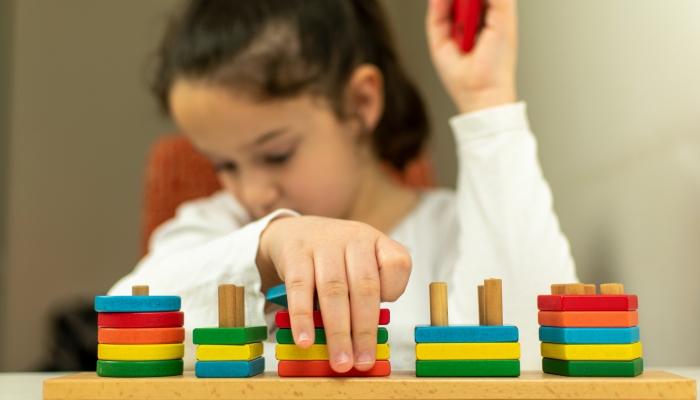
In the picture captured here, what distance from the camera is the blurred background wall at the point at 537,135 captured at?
0.53m

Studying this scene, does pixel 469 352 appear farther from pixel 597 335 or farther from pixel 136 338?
pixel 136 338

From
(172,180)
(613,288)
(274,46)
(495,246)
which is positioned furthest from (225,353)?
(172,180)

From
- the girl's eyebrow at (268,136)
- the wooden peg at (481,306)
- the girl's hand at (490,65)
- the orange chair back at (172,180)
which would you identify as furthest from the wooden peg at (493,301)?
the orange chair back at (172,180)

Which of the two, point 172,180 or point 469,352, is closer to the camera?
point 469,352

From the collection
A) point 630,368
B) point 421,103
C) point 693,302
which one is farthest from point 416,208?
point 630,368

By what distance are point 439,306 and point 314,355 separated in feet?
0.27

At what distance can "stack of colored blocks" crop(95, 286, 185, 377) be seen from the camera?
39 cm

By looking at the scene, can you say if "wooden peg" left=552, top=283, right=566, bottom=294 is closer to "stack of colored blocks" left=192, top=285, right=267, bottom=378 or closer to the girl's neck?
"stack of colored blocks" left=192, top=285, right=267, bottom=378

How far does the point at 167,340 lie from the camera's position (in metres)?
0.40

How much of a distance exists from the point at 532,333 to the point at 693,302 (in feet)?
0.51

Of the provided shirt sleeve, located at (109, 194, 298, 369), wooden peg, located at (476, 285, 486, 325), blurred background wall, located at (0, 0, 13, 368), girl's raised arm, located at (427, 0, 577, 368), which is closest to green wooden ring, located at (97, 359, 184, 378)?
shirt sleeve, located at (109, 194, 298, 369)

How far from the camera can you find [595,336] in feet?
1.26

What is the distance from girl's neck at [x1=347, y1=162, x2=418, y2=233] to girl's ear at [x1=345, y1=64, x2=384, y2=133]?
7cm

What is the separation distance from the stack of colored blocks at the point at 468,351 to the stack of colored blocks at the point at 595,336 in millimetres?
33
